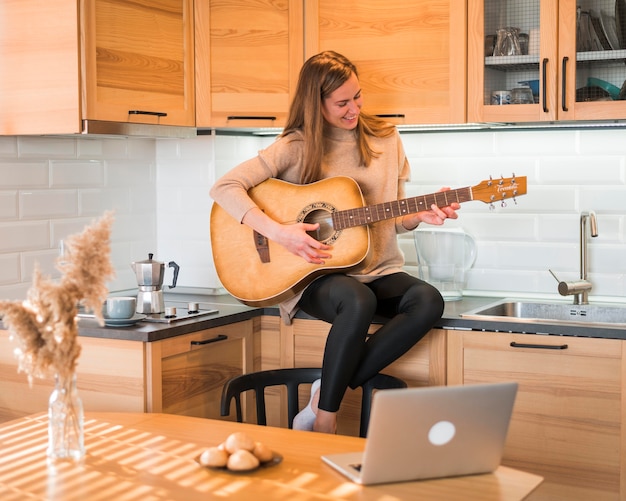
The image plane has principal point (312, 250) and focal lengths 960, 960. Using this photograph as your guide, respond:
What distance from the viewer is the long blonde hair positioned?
3.13 metres

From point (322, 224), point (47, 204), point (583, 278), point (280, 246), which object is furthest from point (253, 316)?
point (583, 278)

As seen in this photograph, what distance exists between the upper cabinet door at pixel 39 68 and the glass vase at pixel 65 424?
4.57 feet

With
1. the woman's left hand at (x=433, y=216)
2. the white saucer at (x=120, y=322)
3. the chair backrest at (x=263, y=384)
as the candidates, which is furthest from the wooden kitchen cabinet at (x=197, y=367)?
the woman's left hand at (x=433, y=216)

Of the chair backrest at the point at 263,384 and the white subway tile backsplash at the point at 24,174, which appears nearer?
the chair backrest at the point at 263,384

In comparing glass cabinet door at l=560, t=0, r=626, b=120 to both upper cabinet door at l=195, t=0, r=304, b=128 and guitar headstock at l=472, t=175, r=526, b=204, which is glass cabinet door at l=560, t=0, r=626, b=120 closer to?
guitar headstock at l=472, t=175, r=526, b=204

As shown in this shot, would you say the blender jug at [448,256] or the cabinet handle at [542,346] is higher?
the blender jug at [448,256]

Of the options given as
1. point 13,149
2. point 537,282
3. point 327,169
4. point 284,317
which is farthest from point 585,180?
point 13,149

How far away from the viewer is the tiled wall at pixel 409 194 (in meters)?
3.39

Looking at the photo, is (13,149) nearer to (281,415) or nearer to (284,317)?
(284,317)

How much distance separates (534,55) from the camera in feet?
10.4

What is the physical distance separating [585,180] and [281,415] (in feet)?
4.50

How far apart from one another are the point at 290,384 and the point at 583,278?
116cm

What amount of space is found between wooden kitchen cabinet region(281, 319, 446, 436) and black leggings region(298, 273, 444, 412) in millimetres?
111

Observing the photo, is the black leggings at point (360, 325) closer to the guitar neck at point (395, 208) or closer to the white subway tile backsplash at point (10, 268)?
the guitar neck at point (395, 208)
